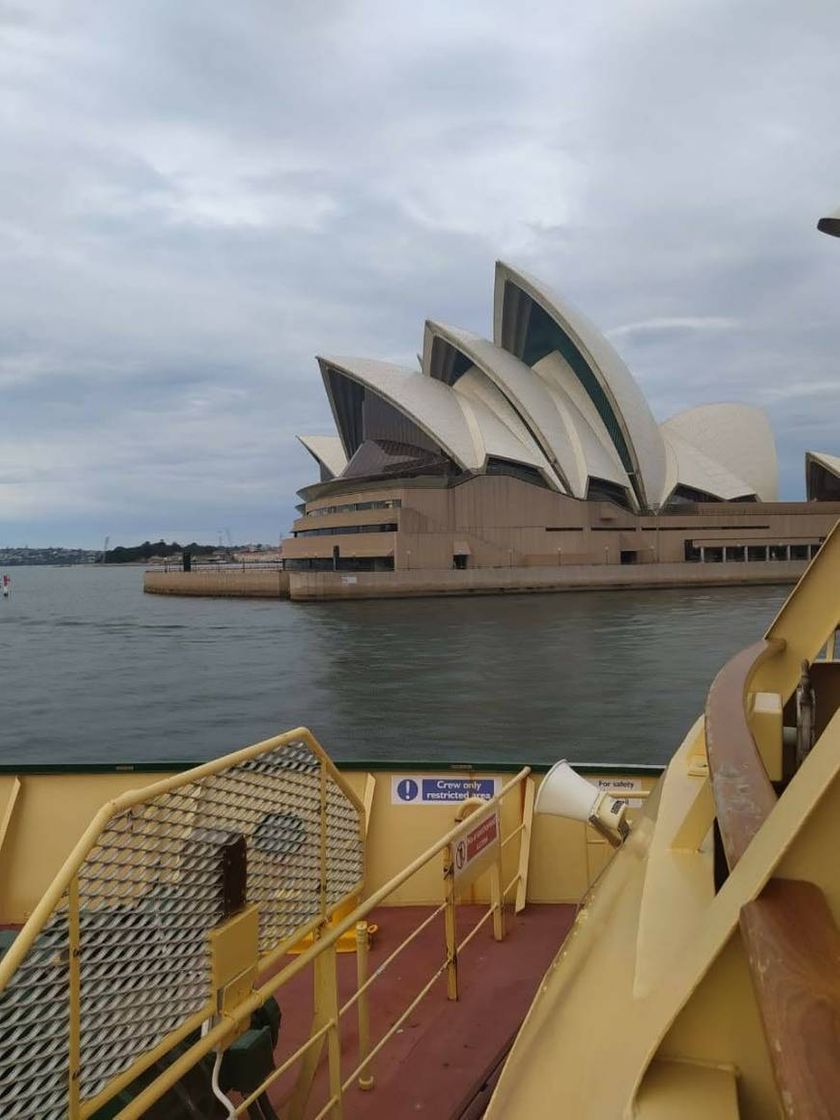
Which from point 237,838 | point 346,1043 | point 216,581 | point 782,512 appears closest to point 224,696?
point 346,1043

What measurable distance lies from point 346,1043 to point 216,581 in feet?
136

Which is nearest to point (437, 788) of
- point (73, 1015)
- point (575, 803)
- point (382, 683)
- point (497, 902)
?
point (497, 902)

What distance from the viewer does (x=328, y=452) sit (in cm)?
5841

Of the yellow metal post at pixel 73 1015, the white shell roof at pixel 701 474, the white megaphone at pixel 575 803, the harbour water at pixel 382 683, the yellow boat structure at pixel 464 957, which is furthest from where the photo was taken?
the white shell roof at pixel 701 474

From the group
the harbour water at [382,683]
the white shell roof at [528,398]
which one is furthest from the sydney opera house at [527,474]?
the harbour water at [382,683]

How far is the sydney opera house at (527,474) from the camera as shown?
41.9m

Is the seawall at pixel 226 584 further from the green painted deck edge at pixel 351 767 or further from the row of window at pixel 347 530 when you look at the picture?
the green painted deck edge at pixel 351 767

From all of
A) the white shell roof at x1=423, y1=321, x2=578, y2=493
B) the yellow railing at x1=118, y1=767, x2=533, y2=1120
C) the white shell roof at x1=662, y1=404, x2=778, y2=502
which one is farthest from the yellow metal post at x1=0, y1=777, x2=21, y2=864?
the white shell roof at x1=662, y1=404, x2=778, y2=502

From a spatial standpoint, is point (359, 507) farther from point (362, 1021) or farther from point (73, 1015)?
point (73, 1015)

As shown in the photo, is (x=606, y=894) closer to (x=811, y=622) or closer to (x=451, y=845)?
(x=451, y=845)

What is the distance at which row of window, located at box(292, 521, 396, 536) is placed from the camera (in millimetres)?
41875

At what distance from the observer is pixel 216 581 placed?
1673 inches

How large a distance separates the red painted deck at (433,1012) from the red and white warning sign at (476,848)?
0.37m

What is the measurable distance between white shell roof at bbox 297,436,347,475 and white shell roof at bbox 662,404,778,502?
22560mm
